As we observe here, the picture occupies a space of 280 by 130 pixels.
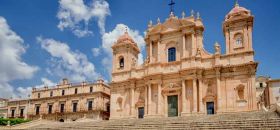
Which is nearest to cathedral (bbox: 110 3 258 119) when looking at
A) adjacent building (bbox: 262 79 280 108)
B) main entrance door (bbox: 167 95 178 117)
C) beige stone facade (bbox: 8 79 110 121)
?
main entrance door (bbox: 167 95 178 117)

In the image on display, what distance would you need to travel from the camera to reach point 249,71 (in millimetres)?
33156

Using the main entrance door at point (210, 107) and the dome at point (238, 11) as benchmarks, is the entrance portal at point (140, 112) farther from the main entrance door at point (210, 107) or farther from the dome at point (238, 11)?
the dome at point (238, 11)

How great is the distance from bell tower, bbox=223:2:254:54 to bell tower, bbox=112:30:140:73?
37.9 feet

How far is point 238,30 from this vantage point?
3491 cm

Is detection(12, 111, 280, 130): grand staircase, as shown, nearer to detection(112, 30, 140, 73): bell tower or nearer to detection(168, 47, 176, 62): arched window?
detection(168, 47, 176, 62): arched window

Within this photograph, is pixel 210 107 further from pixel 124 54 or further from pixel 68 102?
pixel 68 102

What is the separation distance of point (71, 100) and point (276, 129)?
126 ft

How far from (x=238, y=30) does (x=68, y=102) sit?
29.3 metres

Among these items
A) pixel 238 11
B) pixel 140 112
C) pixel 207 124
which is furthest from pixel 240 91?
pixel 207 124

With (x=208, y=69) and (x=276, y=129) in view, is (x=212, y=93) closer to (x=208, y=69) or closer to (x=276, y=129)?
(x=208, y=69)

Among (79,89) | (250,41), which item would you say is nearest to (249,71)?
(250,41)

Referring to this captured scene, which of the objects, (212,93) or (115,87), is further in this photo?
(115,87)

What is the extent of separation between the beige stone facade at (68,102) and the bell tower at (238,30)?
74.5 feet

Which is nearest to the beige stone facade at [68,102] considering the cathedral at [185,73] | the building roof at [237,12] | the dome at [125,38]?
the cathedral at [185,73]
